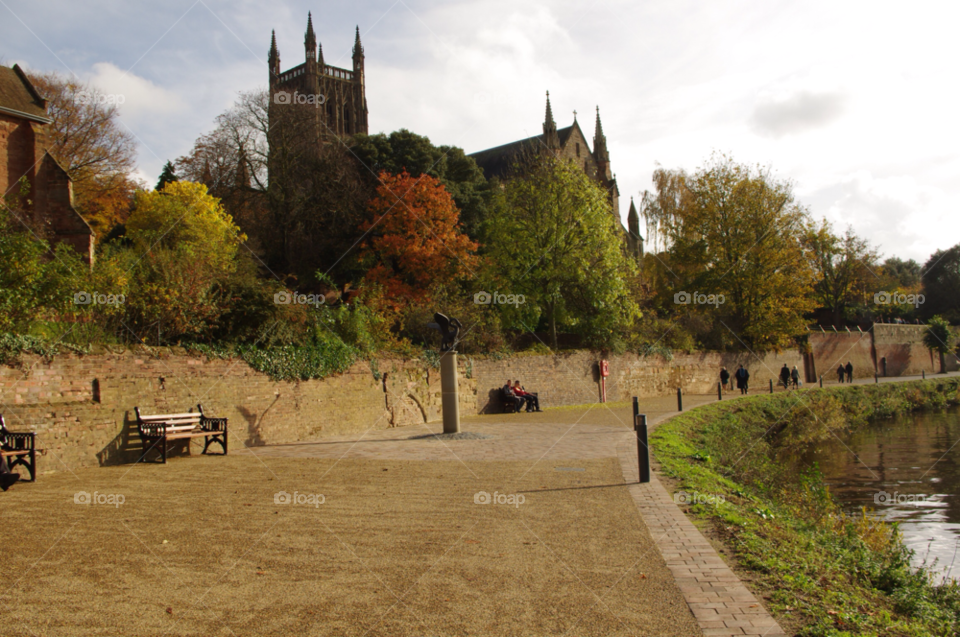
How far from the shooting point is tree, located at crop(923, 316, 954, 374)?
50.8 metres

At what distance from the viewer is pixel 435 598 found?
14.3 feet

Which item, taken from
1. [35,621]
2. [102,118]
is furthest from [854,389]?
[102,118]

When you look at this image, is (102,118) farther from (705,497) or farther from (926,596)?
(926,596)

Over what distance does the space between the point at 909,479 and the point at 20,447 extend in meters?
17.4

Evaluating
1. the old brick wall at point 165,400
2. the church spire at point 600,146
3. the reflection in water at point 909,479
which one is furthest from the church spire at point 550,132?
the old brick wall at point 165,400

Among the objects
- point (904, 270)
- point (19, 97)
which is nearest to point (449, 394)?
point (19, 97)

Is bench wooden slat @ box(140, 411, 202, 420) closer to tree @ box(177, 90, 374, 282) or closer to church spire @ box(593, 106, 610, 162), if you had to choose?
tree @ box(177, 90, 374, 282)

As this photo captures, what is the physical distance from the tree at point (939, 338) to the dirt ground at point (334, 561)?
53920 mm

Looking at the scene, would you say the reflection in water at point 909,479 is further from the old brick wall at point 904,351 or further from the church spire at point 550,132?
the church spire at point 550,132

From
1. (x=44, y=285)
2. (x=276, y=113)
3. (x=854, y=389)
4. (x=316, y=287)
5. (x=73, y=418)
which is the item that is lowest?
(x=854, y=389)

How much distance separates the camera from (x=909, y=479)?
50.1 feet

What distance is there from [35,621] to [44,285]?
28.8 ft

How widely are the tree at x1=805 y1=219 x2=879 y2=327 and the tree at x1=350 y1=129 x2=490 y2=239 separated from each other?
28.5 m

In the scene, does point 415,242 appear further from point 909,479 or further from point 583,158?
point 583,158
